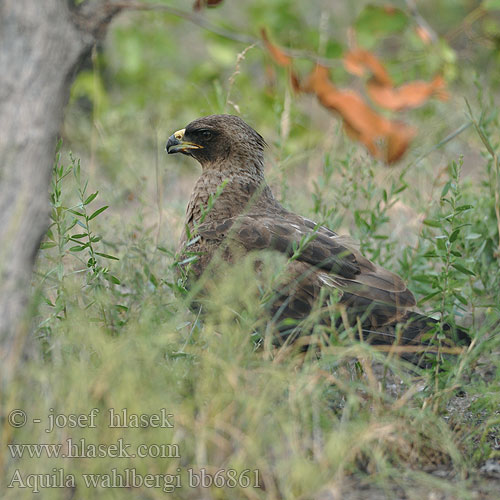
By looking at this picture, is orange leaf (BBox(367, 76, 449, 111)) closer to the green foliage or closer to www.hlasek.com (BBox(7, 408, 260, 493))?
the green foliage

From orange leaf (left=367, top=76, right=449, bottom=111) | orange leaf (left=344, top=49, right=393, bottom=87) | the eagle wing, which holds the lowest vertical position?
the eagle wing

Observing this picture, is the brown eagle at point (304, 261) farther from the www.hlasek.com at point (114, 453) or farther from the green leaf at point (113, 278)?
the www.hlasek.com at point (114, 453)

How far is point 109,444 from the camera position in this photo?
2.13 meters

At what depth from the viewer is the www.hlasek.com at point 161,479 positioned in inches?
81.6

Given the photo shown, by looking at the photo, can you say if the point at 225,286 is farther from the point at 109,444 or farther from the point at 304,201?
the point at 304,201

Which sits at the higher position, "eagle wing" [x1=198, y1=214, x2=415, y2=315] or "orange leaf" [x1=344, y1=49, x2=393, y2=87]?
"orange leaf" [x1=344, y1=49, x2=393, y2=87]

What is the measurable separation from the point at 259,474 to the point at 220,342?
1.44 ft

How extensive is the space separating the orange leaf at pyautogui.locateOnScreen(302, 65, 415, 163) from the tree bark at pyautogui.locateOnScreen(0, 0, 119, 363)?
3340 millimetres

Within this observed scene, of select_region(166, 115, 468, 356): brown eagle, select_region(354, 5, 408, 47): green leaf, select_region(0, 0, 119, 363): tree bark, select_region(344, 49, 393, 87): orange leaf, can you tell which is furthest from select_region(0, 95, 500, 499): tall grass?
select_region(354, 5, 408, 47): green leaf

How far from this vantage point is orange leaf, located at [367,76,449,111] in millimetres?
6016

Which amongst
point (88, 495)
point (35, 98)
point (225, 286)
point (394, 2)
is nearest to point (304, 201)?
point (225, 286)

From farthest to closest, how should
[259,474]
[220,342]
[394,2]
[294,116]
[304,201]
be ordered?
1. [394,2]
2. [294,116]
3. [304,201]
4. [220,342]
5. [259,474]

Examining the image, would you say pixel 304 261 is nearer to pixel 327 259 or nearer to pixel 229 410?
pixel 327 259

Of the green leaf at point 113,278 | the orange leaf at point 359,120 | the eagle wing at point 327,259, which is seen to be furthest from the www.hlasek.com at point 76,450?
the orange leaf at point 359,120
